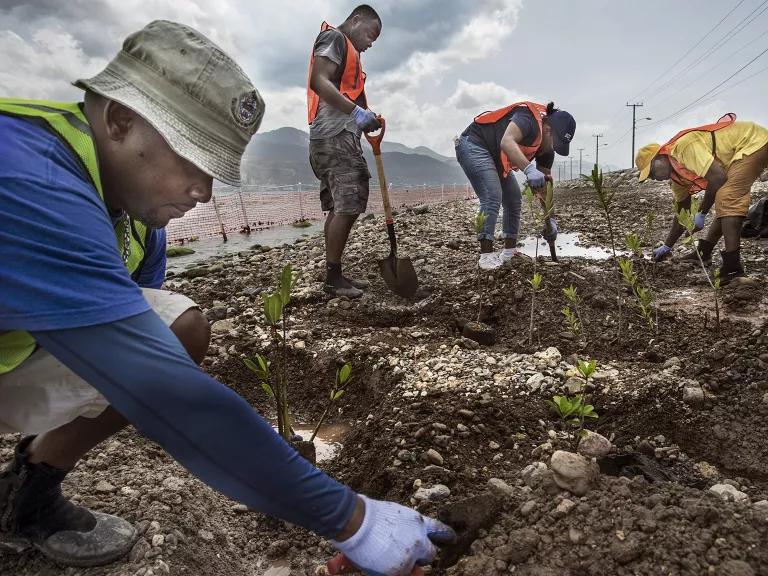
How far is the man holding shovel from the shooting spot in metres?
3.80

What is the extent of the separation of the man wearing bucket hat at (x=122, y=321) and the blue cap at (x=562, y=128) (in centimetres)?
400

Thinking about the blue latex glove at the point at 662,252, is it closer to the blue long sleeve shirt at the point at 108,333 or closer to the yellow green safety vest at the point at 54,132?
the blue long sleeve shirt at the point at 108,333

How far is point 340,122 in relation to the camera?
3.92m

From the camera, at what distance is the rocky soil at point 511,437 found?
1287mm

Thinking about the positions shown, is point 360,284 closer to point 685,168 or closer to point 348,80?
point 348,80

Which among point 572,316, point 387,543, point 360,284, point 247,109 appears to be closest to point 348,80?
point 360,284

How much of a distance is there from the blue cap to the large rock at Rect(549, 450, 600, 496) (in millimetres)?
3680

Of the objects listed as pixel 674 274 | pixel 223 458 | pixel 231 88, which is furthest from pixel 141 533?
pixel 674 274

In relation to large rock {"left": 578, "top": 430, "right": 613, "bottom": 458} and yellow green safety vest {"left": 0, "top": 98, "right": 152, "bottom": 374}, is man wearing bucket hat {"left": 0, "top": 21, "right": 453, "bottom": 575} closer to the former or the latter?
yellow green safety vest {"left": 0, "top": 98, "right": 152, "bottom": 374}

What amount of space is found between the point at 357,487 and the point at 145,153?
4.81ft

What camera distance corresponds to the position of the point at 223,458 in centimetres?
94

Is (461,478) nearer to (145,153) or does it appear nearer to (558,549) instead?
(558,549)

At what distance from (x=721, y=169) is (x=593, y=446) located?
363 centimetres

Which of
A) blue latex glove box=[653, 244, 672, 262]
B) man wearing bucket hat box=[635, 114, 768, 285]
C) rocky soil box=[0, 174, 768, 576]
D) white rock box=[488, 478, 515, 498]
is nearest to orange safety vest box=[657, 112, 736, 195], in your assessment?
man wearing bucket hat box=[635, 114, 768, 285]
